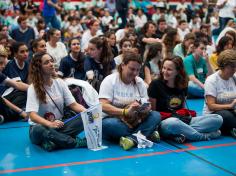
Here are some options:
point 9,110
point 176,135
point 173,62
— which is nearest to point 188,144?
point 176,135

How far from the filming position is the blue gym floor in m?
3.53

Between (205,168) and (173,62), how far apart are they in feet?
4.44

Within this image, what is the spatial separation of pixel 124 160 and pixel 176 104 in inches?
43.9

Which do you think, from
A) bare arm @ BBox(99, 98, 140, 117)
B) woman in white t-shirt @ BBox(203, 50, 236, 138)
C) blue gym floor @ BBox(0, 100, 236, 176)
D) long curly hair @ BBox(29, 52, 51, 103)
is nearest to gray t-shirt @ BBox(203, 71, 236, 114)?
woman in white t-shirt @ BBox(203, 50, 236, 138)

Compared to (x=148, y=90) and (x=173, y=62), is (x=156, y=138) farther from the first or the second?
(x=173, y=62)

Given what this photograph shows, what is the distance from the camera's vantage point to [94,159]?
12.7 feet

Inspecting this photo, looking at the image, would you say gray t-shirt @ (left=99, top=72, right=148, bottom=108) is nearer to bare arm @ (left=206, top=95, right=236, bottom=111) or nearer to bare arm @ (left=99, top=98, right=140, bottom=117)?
bare arm @ (left=99, top=98, right=140, bottom=117)

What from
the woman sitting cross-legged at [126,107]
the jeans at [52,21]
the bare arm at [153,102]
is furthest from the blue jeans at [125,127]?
the jeans at [52,21]

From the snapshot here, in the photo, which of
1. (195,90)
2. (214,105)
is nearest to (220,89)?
(214,105)

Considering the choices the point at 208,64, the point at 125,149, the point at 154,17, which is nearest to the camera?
the point at 125,149

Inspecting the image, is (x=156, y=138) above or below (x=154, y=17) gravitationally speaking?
below

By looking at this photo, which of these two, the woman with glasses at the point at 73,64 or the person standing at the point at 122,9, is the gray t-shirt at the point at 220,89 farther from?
the person standing at the point at 122,9

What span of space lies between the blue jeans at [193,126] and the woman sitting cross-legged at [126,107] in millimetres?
129

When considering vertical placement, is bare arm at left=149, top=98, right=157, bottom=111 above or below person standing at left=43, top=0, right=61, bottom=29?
below
